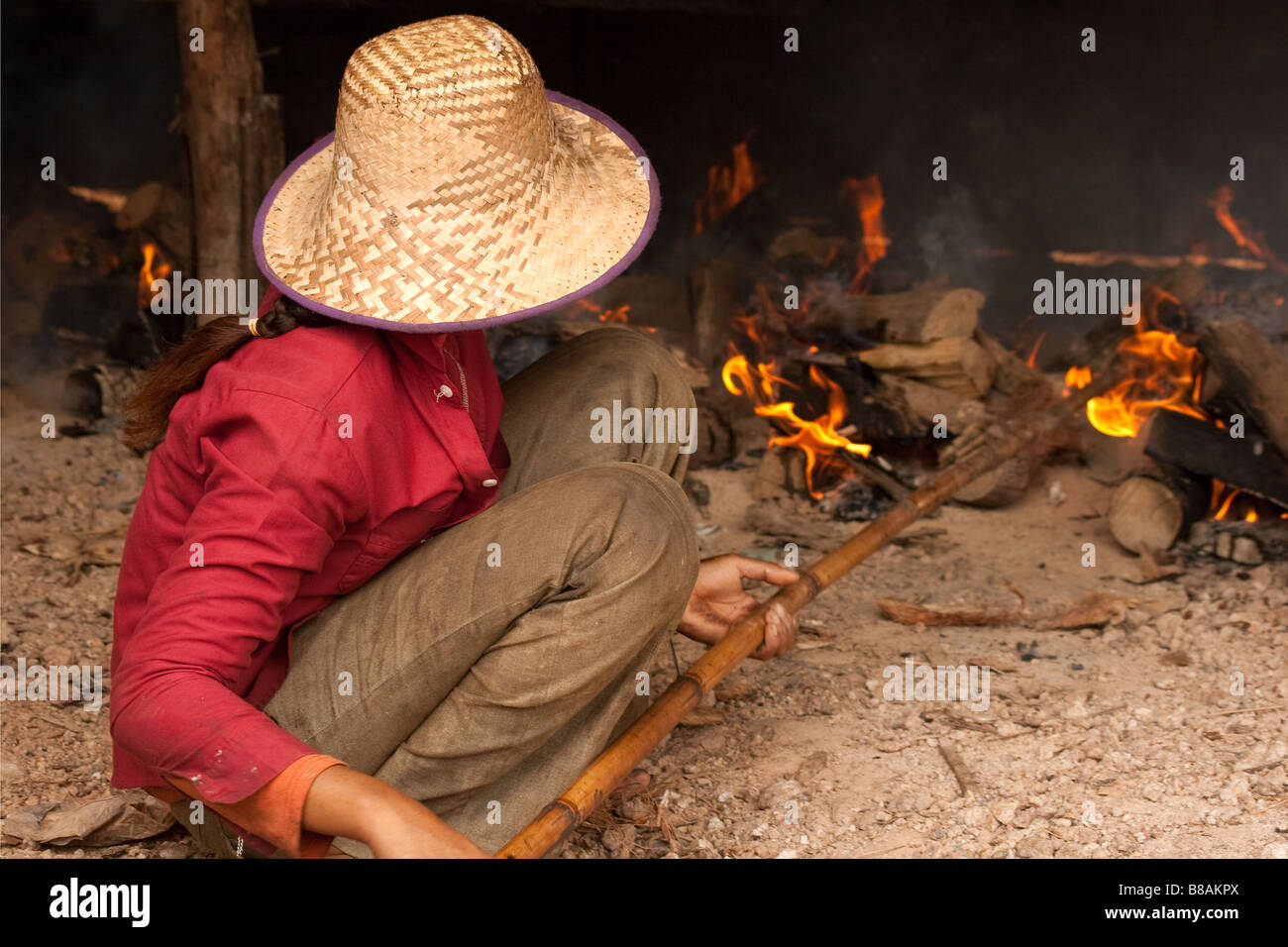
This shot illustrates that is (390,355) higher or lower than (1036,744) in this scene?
higher

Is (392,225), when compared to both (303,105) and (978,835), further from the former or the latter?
(303,105)

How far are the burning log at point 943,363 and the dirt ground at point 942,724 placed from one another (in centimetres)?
57

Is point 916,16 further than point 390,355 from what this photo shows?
Yes

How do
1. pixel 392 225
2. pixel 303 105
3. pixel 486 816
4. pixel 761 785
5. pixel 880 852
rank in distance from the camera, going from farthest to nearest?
1. pixel 303 105
2. pixel 761 785
3. pixel 880 852
4. pixel 486 816
5. pixel 392 225

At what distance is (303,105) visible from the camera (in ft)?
16.8

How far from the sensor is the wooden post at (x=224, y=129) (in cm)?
387

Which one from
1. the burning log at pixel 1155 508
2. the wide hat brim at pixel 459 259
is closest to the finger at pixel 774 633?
the wide hat brim at pixel 459 259

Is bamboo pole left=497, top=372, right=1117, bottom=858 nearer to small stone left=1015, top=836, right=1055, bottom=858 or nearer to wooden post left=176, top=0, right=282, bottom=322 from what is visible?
small stone left=1015, top=836, right=1055, bottom=858

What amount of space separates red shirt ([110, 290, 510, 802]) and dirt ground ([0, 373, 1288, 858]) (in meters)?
0.77

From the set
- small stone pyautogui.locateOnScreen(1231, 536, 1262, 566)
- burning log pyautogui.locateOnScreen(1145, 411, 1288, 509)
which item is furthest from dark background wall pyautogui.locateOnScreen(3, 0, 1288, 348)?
small stone pyautogui.locateOnScreen(1231, 536, 1262, 566)

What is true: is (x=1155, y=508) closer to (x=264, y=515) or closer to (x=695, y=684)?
(x=695, y=684)

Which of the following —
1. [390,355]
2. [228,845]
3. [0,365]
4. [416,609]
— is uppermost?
[390,355]
